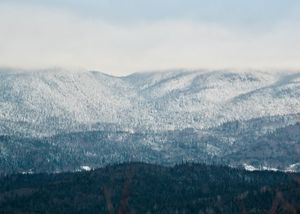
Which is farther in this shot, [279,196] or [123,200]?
[279,196]

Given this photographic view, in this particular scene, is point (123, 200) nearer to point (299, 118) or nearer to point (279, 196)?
point (279, 196)

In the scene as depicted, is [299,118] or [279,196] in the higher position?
[299,118]

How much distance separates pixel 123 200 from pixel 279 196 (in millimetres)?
3339

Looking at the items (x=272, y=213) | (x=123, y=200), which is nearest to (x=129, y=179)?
(x=123, y=200)

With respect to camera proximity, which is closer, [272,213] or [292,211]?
[272,213]

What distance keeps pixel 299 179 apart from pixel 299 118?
Result: 1288mm

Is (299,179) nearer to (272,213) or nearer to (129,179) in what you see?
(272,213)

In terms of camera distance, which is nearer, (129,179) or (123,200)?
(123,200)

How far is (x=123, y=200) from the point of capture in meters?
13.6

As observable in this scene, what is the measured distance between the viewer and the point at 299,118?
1521 centimetres

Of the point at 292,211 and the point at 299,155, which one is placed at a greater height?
the point at 299,155

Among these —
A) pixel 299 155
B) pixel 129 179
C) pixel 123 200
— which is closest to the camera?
pixel 123 200

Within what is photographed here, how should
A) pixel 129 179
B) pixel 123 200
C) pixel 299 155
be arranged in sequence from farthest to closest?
pixel 299 155 < pixel 129 179 < pixel 123 200

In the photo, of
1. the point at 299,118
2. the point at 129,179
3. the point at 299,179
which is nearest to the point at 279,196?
the point at 299,179
